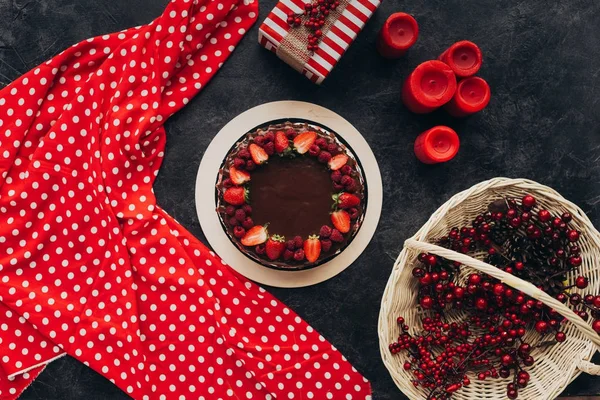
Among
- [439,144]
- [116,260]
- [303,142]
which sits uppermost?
[439,144]

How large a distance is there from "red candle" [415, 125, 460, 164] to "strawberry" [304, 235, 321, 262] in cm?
52

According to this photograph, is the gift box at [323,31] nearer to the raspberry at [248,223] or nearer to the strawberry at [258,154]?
the strawberry at [258,154]

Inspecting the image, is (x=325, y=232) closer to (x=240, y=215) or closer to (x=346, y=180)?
(x=346, y=180)

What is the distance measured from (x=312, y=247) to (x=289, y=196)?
0.64 feet

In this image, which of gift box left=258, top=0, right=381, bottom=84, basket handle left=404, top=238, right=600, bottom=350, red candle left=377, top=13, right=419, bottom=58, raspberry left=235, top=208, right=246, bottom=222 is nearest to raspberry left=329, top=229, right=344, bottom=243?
raspberry left=235, top=208, right=246, bottom=222

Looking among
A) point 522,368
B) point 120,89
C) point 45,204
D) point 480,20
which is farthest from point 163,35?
point 522,368

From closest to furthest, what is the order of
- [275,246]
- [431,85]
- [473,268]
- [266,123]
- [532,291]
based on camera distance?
1. [532,291]
2. [473,268]
3. [275,246]
4. [431,85]
5. [266,123]

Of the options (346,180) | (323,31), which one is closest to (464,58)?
(323,31)

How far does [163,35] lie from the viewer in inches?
77.9

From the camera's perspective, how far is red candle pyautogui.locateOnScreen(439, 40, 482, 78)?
193cm

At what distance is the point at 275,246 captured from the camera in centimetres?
183

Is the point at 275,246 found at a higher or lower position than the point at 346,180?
lower

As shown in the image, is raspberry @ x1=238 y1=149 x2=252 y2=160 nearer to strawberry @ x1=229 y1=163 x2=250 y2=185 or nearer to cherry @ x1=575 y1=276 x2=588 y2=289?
strawberry @ x1=229 y1=163 x2=250 y2=185

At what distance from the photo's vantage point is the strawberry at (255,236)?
1.84m
